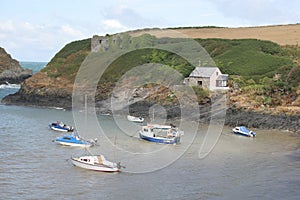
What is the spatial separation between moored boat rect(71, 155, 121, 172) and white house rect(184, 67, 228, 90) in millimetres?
29504

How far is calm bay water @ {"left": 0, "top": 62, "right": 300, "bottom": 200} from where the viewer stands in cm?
2389

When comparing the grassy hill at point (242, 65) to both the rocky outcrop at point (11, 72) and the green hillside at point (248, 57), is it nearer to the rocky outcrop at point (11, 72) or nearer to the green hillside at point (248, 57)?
the green hillside at point (248, 57)

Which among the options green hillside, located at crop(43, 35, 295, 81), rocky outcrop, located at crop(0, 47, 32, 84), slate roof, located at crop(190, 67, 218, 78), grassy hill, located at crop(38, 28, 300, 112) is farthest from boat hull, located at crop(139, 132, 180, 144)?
rocky outcrop, located at crop(0, 47, 32, 84)

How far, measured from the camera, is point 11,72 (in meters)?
110

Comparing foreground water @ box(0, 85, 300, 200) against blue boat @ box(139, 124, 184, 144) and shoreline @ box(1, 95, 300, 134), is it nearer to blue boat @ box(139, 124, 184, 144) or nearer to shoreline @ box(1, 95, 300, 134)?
blue boat @ box(139, 124, 184, 144)

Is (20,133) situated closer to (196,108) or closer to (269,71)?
(196,108)

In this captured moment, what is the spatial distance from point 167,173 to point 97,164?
4.32m

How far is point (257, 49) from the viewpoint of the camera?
74.1 metres

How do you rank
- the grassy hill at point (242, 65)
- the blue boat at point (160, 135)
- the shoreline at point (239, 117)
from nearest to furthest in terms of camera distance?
the blue boat at point (160, 135) → the shoreline at point (239, 117) → the grassy hill at point (242, 65)

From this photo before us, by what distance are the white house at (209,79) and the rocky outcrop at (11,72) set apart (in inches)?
2421

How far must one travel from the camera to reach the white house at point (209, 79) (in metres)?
55.7

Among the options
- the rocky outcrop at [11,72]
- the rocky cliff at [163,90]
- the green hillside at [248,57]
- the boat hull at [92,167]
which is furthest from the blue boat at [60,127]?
the rocky outcrop at [11,72]

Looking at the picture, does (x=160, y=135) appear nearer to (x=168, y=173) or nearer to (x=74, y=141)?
(x=74, y=141)

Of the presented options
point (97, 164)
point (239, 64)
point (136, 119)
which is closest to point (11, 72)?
point (239, 64)
